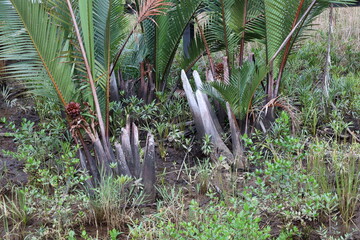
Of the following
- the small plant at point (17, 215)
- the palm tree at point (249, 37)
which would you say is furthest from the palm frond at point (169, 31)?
the small plant at point (17, 215)

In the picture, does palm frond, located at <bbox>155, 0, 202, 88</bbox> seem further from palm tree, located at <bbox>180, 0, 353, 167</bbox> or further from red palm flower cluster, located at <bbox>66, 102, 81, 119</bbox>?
red palm flower cluster, located at <bbox>66, 102, 81, 119</bbox>

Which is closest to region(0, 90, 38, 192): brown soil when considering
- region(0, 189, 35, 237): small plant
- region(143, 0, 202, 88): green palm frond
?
region(0, 189, 35, 237): small plant

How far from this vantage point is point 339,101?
454 centimetres

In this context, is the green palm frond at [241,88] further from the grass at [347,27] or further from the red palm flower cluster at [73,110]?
the grass at [347,27]

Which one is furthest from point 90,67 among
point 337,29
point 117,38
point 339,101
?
point 337,29

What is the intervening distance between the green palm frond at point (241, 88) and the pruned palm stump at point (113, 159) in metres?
0.85

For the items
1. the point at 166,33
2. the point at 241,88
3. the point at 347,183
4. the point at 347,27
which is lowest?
the point at 347,183

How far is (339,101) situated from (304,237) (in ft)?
7.23

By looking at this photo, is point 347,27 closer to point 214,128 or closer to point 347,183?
point 214,128

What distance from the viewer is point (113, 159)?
3252 millimetres

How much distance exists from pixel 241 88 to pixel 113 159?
1.29 meters

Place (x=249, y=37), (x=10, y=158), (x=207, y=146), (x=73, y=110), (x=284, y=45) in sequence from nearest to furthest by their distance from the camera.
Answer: (x=73, y=110) < (x=207, y=146) < (x=284, y=45) < (x=10, y=158) < (x=249, y=37)

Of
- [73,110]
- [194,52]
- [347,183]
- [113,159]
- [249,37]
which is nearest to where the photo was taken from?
[347,183]

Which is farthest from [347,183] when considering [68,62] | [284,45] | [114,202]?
[68,62]
